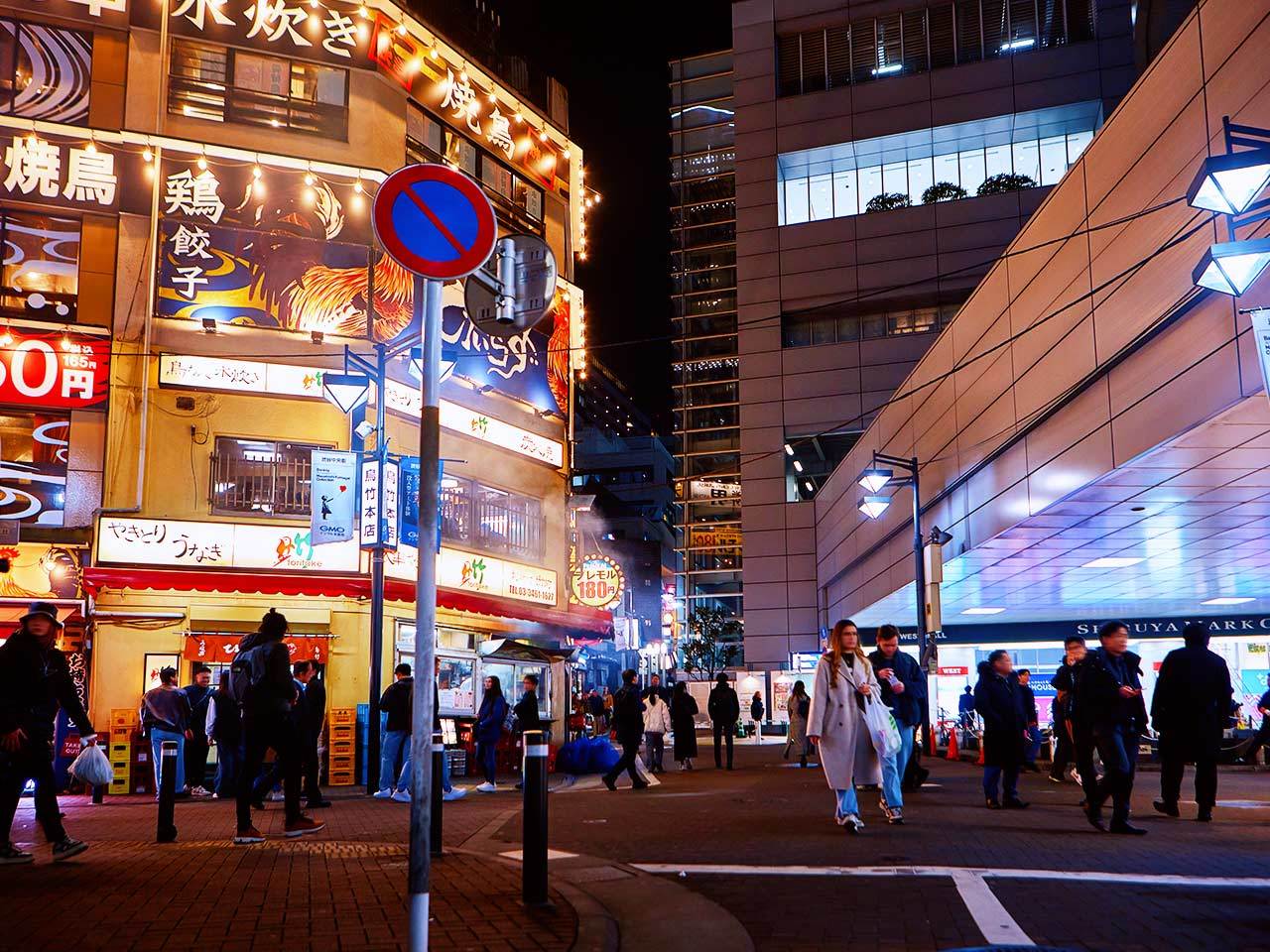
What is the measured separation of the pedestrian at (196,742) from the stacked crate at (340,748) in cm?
248

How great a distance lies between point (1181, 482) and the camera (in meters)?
14.9

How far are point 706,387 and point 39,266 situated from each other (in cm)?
8063

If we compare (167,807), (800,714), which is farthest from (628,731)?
(167,807)

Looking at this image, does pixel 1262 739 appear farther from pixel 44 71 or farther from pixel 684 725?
pixel 44 71

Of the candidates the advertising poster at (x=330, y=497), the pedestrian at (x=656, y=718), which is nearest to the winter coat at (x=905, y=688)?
the pedestrian at (x=656, y=718)

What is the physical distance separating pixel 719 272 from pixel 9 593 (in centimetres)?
8293

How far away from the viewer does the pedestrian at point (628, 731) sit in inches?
706

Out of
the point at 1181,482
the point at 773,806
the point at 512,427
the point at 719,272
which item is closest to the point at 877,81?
the point at 512,427

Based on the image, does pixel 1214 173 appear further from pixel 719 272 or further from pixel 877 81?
pixel 719 272

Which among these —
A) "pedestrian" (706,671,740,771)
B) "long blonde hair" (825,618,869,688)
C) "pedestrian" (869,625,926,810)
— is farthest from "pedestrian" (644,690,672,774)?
"long blonde hair" (825,618,869,688)

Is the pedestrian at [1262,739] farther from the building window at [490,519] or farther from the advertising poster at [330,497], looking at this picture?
the building window at [490,519]

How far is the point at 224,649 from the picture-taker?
20484mm

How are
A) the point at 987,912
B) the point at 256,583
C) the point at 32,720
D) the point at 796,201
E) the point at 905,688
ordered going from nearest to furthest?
the point at 987,912 < the point at 32,720 < the point at 905,688 < the point at 256,583 < the point at 796,201

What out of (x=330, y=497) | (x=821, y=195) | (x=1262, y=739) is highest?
(x=821, y=195)
